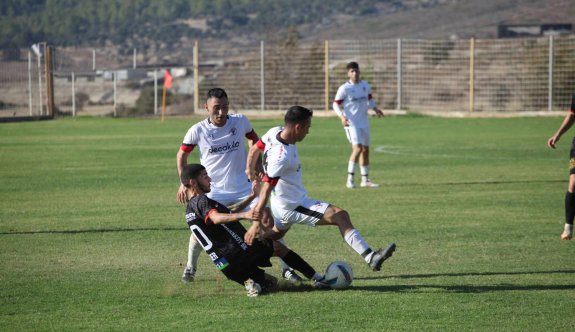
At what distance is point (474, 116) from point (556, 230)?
2819 cm

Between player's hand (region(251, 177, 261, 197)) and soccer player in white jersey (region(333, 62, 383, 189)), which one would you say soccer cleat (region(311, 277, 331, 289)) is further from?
soccer player in white jersey (region(333, 62, 383, 189))

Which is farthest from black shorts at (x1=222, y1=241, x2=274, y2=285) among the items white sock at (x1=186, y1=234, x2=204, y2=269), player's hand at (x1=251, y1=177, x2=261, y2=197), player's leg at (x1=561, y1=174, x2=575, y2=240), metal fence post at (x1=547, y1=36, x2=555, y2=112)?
metal fence post at (x1=547, y1=36, x2=555, y2=112)

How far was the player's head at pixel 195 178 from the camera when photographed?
386 inches

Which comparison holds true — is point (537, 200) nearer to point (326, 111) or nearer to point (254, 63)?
point (326, 111)

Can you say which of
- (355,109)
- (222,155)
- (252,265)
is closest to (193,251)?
(252,265)

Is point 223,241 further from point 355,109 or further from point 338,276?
point 355,109

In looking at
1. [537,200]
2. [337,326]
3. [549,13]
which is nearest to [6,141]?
[537,200]

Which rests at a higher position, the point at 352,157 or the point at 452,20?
the point at 452,20

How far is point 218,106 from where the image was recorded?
1102cm

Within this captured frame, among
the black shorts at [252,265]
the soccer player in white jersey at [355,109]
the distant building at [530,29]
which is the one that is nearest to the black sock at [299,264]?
the black shorts at [252,265]

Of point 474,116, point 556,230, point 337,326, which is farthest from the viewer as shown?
point 474,116

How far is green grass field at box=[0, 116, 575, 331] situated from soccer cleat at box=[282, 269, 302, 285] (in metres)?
0.27

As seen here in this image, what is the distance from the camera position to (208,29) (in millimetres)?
121000

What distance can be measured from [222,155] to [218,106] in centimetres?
61
